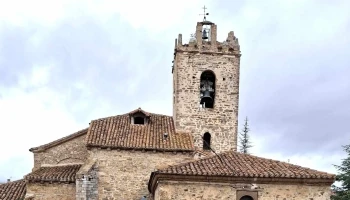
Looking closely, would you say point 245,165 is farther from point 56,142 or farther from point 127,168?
point 56,142

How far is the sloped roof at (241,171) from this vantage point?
19.3 metres

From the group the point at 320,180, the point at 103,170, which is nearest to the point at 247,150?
the point at 103,170

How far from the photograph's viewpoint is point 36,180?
81.7 ft

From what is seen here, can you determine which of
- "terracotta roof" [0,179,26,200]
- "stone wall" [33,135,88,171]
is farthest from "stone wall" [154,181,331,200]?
"terracotta roof" [0,179,26,200]

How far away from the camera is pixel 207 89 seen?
28141mm

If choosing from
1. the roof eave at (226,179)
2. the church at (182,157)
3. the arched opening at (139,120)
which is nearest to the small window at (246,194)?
the church at (182,157)

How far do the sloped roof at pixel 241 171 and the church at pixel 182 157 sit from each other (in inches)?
1.3

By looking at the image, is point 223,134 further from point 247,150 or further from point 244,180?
point 247,150

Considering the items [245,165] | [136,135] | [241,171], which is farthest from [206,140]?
[241,171]

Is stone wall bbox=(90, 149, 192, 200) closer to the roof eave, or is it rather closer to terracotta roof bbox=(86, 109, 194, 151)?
terracotta roof bbox=(86, 109, 194, 151)

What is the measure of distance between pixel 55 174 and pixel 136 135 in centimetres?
390

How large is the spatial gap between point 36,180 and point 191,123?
24.4 feet

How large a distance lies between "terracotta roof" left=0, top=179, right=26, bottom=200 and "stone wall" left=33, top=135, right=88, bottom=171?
1170mm

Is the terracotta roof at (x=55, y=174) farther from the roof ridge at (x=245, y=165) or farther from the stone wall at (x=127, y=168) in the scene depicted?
the roof ridge at (x=245, y=165)
